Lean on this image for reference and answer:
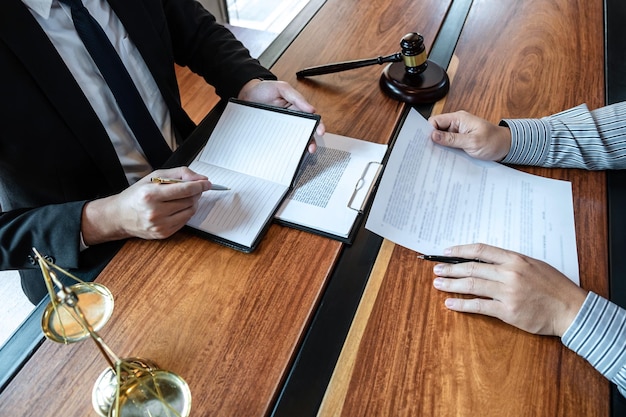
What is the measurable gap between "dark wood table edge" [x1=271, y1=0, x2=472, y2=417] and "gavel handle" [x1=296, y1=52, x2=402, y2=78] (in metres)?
0.44

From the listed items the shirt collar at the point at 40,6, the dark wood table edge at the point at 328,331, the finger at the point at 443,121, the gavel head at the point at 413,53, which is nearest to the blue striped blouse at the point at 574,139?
the finger at the point at 443,121

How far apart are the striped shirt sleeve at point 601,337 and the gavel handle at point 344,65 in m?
0.69

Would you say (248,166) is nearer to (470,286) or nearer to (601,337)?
(470,286)

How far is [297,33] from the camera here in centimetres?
133

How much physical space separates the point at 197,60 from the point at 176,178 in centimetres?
58

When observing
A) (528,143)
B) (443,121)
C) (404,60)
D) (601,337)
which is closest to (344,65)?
(404,60)

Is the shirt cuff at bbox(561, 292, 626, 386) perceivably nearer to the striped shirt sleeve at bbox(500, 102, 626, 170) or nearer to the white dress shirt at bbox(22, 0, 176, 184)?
the striped shirt sleeve at bbox(500, 102, 626, 170)

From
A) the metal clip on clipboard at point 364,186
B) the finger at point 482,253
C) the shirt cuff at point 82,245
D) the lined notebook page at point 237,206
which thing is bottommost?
the shirt cuff at point 82,245

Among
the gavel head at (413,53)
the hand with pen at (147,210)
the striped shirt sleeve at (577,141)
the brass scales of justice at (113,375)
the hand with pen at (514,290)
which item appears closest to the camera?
the brass scales of justice at (113,375)

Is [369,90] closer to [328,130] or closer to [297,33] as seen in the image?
[328,130]

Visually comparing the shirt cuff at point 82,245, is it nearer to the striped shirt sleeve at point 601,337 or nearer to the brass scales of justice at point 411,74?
the brass scales of justice at point 411,74

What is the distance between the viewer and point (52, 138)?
0.94 m

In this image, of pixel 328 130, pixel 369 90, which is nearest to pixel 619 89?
pixel 369 90

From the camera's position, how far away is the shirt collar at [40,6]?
90 centimetres
